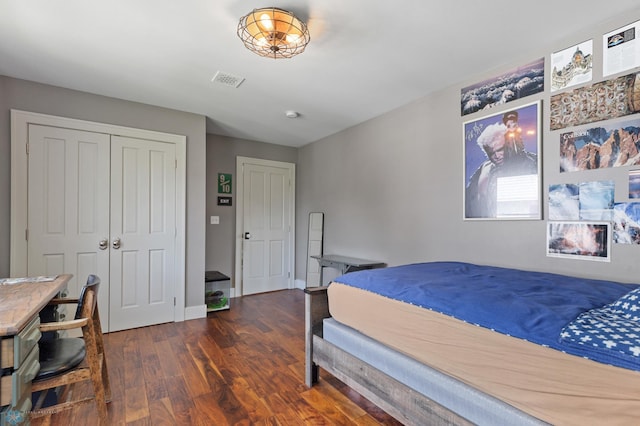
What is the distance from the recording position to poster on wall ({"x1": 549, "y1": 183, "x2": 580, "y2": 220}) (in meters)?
2.18

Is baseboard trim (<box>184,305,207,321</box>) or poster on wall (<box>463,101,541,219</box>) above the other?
poster on wall (<box>463,101,541,219</box>)

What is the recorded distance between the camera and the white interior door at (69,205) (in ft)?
9.62

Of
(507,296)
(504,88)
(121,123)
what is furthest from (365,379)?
(121,123)

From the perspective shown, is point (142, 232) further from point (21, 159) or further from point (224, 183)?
point (224, 183)

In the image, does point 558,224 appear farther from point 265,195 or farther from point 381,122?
point 265,195

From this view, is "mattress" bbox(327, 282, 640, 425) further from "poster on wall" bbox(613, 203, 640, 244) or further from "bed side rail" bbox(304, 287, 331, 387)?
"poster on wall" bbox(613, 203, 640, 244)

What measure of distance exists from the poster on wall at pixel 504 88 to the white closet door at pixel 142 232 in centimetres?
317

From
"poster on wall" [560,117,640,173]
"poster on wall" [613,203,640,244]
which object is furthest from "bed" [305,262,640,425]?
"poster on wall" [560,117,640,173]

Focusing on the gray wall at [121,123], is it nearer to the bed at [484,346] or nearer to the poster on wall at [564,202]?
the bed at [484,346]

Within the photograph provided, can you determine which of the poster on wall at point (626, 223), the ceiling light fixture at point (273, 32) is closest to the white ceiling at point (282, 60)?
the ceiling light fixture at point (273, 32)

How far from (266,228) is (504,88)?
12.3ft

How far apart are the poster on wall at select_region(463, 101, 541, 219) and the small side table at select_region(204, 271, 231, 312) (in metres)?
3.08

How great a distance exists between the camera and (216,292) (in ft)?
13.5

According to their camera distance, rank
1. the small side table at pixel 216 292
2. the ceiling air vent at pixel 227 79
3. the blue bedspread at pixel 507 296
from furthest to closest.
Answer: the small side table at pixel 216 292
the ceiling air vent at pixel 227 79
the blue bedspread at pixel 507 296
